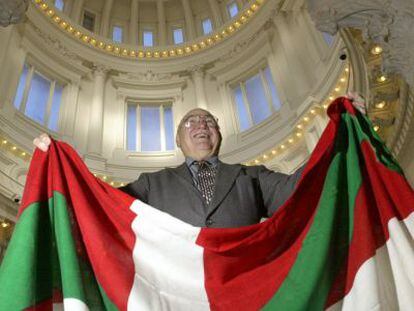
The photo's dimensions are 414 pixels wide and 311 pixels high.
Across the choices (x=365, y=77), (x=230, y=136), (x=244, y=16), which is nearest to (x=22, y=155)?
(x=230, y=136)

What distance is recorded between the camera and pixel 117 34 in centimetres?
1753

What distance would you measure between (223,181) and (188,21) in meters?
15.9

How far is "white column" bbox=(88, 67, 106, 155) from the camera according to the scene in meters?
12.9

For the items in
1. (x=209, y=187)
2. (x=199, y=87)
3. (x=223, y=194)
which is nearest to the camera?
(x=223, y=194)

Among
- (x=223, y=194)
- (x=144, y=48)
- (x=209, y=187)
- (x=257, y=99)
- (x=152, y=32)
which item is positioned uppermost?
(x=152, y=32)

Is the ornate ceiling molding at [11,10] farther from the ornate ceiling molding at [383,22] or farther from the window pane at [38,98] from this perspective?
the window pane at [38,98]

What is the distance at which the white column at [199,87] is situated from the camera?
14250 millimetres

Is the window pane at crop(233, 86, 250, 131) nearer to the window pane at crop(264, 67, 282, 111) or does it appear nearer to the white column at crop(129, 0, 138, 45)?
the window pane at crop(264, 67, 282, 111)

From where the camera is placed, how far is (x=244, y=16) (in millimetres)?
14992

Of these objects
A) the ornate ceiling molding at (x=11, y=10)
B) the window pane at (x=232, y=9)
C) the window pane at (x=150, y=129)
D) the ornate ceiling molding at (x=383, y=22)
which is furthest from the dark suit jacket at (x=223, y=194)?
the window pane at (x=232, y=9)

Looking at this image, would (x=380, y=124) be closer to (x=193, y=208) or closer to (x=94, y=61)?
(x=193, y=208)

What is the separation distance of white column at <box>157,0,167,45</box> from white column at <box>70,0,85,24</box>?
3042 millimetres

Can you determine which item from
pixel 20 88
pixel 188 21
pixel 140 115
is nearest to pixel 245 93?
pixel 140 115

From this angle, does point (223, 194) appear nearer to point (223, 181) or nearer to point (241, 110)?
point (223, 181)
